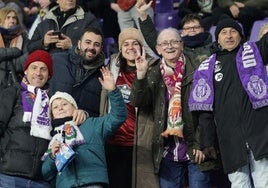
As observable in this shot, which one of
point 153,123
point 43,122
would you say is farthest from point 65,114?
point 153,123

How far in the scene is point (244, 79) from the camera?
624 cm

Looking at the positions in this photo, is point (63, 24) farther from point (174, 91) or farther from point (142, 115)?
point (174, 91)

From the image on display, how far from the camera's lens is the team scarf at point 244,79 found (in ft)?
20.3

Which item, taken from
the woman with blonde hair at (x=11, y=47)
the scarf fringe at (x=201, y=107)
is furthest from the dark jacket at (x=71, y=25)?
the scarf fringe at (x=201, y=107)

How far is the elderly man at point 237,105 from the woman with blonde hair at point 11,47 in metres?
2.12

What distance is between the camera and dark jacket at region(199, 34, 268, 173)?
6.15m

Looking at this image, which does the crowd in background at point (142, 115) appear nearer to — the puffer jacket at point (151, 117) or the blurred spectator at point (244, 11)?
the puffer jacket at point (151, 117)

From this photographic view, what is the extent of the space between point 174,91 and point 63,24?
199cm

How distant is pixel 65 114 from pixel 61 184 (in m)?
0.56

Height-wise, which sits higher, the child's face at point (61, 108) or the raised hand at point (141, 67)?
the raised hand at point (141, 67)

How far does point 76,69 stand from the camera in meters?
7.12

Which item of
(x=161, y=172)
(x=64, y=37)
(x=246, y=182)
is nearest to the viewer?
(x=246, y=182)

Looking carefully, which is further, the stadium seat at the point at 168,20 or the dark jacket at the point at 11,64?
the stadium seat at the point at 168,20

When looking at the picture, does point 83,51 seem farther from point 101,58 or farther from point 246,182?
point 246,182
